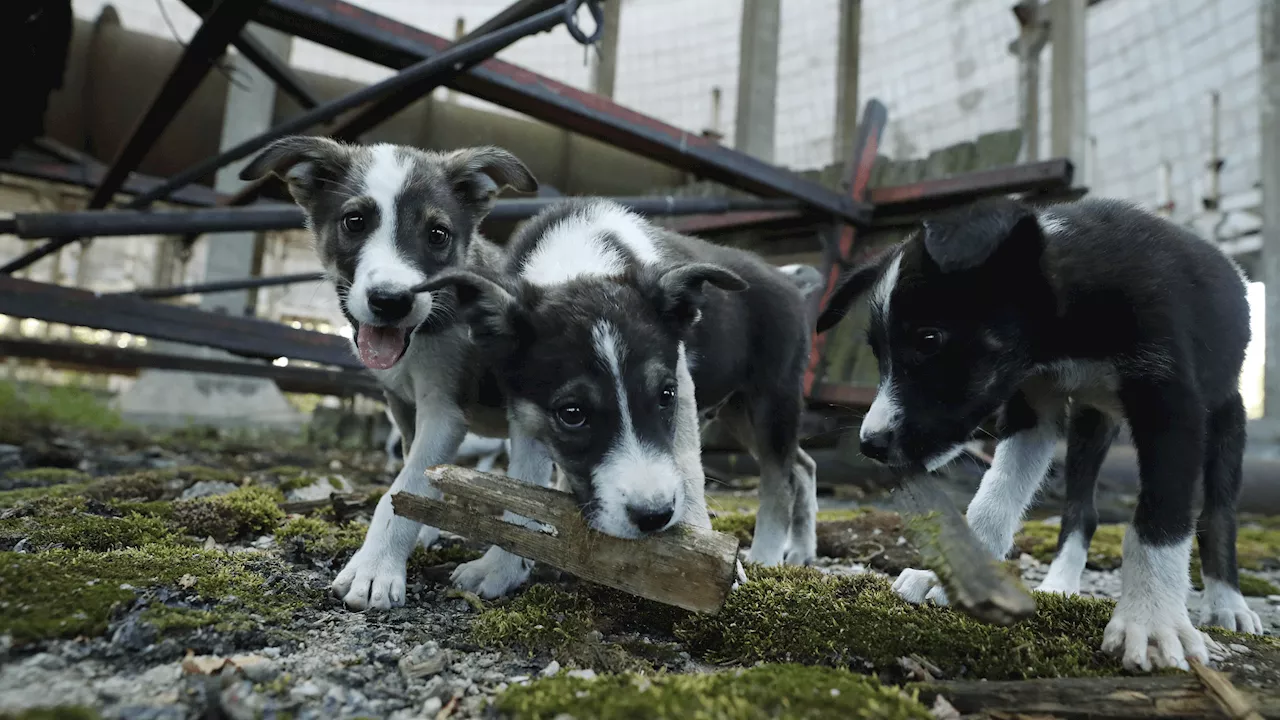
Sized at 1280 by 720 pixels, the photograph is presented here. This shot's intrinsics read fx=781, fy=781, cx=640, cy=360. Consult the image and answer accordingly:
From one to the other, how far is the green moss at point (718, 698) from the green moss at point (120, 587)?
988 mm

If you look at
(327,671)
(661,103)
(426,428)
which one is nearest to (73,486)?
(426,428)

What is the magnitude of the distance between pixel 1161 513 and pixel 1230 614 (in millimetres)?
1111

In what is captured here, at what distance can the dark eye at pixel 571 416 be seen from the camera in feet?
8.18

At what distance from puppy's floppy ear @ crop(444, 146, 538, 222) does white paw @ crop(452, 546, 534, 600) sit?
152 centimetres

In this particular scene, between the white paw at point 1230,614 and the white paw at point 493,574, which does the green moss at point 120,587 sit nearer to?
the white paw at point 493,574

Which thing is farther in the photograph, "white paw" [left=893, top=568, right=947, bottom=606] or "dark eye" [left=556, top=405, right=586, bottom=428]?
"white paw" [left=893, top=568, right=947, bottom=606]

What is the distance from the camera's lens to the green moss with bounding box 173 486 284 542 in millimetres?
3324

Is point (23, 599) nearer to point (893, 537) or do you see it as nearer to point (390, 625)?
point (390, 625)

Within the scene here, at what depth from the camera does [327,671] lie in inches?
75.1

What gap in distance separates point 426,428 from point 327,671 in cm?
121

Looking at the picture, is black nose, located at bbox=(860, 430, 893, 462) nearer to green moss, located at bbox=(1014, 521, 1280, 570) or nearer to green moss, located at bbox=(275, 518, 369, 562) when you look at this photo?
green moss, located at bbox=(275, 518, 369, 562)

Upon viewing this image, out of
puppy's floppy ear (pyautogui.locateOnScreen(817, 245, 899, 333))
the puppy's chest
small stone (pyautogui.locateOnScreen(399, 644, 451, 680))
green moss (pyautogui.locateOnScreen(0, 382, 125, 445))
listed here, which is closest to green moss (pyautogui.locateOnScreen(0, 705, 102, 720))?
Result: small stone (pyautogui.locateOnScreen(399, 644, 451, 680))

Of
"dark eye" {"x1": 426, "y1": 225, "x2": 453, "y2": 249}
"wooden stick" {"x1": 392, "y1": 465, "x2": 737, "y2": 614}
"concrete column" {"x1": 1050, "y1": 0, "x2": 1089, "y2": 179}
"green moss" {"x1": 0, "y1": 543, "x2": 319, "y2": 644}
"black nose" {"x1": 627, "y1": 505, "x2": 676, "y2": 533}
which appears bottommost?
"green moss" {"x1": 0, "y1": 543, "x2": 319, "y2": 644}

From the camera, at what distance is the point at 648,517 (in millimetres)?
2262
